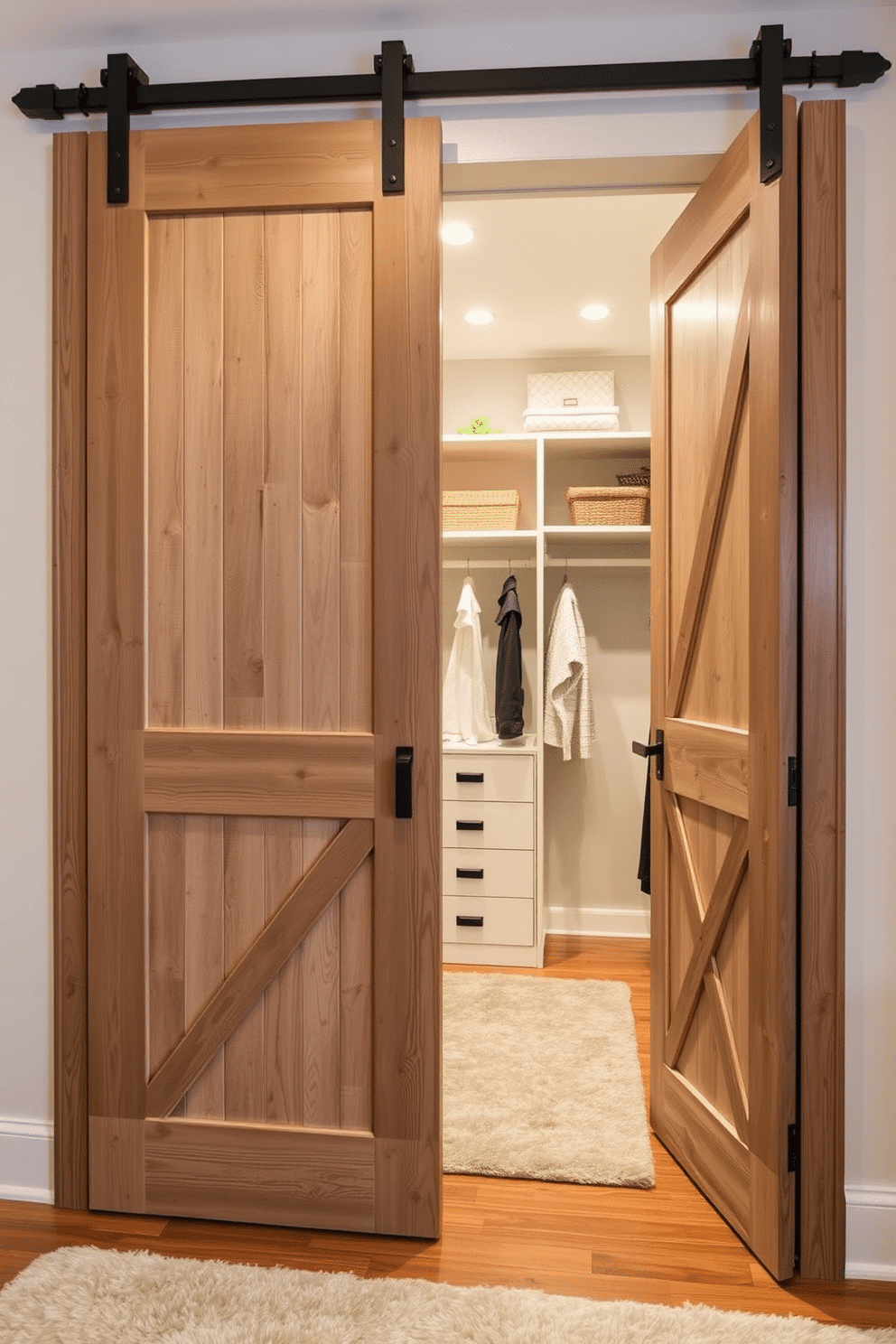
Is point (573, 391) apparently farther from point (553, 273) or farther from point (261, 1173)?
point (261, 1173)

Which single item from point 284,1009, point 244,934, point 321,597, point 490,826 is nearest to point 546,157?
point 321,597

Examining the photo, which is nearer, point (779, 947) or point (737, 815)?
point (779, 947)

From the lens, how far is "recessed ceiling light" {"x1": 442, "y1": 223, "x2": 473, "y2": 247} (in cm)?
291

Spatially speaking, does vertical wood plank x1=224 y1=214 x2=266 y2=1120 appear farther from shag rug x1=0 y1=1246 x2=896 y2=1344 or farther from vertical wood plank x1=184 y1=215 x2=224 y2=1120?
shag rug x1=0 y1=1246 x2=896 y2=1344

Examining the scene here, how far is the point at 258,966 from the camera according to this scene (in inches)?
79.3

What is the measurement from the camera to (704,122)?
200cm

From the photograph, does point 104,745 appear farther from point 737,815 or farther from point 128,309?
point 737,815

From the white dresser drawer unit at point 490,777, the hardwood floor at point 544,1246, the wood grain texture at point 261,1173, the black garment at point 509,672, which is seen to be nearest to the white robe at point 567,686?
the black garment at point 509,672

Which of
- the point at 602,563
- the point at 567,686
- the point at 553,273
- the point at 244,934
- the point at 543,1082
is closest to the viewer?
the point at 244,934

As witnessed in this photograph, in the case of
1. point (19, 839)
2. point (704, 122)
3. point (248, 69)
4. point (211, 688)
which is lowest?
point (19, 839)

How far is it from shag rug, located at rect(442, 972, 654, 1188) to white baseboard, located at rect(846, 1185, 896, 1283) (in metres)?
0.46

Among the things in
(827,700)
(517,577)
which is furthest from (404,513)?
(517,577)

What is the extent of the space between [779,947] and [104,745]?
4.92ft

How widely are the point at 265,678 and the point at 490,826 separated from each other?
1.96 meters
